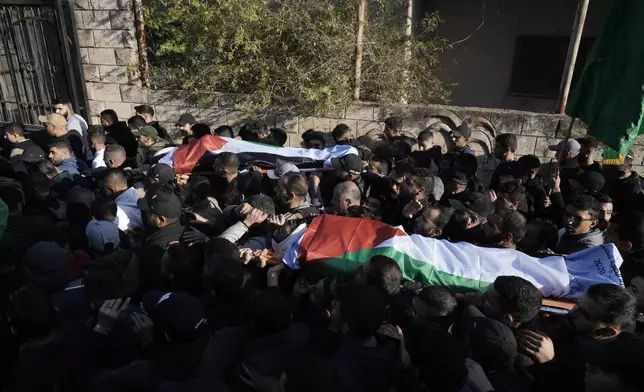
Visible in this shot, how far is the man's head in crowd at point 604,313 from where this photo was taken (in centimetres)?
229

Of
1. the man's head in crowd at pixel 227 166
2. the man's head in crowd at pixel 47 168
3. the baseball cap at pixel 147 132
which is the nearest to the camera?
the man's head in crowd at pixel 227 166

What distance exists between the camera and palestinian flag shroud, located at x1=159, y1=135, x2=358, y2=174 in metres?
4.70

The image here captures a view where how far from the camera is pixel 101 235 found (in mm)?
3320

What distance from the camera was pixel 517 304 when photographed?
2420 millimetres

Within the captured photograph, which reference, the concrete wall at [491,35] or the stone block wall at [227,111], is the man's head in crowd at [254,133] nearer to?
the stone block wall at [227,111]

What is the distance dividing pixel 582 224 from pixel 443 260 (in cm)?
107

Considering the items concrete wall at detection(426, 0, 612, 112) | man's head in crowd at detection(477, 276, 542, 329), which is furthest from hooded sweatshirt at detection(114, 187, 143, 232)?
concrete wall at detection(426, 0, 612, 112)

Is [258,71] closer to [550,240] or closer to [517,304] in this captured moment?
[550,240]

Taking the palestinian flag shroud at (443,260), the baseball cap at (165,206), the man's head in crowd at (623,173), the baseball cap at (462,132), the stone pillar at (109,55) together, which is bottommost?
the man's head in crowd at (623,173)

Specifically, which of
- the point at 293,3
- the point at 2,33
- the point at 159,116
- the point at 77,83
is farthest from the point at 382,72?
the point at 2,33

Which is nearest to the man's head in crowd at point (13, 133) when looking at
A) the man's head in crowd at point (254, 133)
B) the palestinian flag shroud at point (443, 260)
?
the man's head in crowd at point (254, 133)

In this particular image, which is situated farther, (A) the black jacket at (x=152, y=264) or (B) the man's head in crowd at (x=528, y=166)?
(B) the man's head in crowd at (x=528, y=166)

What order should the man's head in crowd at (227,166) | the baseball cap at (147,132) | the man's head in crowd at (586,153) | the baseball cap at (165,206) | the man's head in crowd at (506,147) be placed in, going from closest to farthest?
1. the baseball cap at (165,206)
2. the man's head in crowd at (227,166)
3. the man's head in crowd at (586,153)
4. the man's head in crowd at (506,147)
5. the baseball cap at (147,132)

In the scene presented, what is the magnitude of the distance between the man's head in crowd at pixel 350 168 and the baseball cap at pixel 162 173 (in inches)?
58.3
